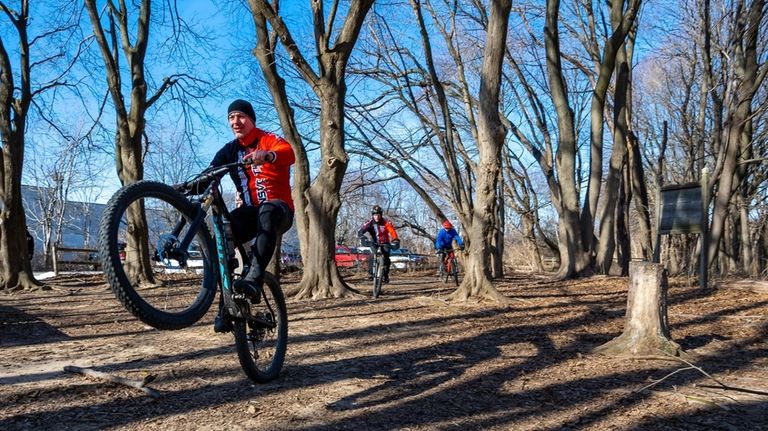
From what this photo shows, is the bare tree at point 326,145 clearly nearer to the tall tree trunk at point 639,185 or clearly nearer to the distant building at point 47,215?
the tall tree trunk at point 639,185

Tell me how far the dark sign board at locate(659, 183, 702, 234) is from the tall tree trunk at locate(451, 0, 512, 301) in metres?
3.69

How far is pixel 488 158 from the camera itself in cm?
842

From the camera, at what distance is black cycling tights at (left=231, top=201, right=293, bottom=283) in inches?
150

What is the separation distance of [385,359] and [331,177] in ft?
15.0

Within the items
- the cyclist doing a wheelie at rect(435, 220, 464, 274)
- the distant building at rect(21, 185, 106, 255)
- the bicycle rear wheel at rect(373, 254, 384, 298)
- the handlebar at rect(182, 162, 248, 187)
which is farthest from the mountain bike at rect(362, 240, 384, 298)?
the distant building at rect(21, 185, 106, 255)

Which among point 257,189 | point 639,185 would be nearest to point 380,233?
point 257,189

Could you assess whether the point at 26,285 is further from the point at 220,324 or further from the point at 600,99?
the point at 600,99

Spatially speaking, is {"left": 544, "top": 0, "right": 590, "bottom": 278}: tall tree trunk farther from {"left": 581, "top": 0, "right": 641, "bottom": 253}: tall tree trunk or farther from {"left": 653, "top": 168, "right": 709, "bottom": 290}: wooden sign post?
{"left": 653, "top": 168, "right": 709, "bottom": 290}: wooden sign post

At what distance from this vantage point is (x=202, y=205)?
11.0 feet

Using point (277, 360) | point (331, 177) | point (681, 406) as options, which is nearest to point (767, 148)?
point (331, 177)

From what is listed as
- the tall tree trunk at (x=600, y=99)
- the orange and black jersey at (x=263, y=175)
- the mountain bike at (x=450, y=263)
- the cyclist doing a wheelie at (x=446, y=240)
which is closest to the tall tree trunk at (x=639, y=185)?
the tall tree trunk at (x=600, y=99)

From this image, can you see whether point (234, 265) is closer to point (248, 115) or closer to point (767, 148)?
point (248, 115)

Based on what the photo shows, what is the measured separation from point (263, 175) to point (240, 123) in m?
0.41

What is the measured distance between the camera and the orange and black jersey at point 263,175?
396cm
